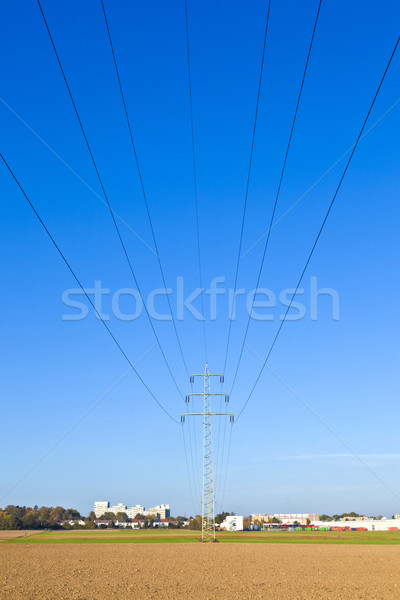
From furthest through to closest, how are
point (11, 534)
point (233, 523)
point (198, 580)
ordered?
point (233, 523), point (11, 534), point (198, 580)

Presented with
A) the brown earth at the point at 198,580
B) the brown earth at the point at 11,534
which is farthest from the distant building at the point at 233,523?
the brown earth at the point at 198,580

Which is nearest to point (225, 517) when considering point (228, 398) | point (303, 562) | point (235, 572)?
point (228, 398)

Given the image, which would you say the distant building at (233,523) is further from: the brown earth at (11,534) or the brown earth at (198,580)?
the brown earth at (198,580)

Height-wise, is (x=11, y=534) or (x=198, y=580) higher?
(x=11, y=534)

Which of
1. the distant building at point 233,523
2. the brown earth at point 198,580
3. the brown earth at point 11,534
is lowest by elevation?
the brown earth at point 198,580

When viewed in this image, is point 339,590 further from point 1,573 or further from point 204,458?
point 204,458

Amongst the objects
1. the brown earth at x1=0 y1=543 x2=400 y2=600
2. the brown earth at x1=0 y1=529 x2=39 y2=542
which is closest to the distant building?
the brown earth at x1=0 y1=529 x2=39 y2=542

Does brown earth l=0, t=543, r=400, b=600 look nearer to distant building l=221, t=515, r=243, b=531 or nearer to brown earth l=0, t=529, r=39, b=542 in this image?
brown earth l=0, t=529, r=39, b=542

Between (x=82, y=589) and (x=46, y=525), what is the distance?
165 metres

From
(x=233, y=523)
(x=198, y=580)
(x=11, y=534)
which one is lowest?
(x=198, y=580)

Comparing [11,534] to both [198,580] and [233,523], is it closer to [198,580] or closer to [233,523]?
[233,523]

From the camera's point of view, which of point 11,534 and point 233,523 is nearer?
point 11,534

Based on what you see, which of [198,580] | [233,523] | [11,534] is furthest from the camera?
[233,523]

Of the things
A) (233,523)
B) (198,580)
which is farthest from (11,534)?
(198,580)
